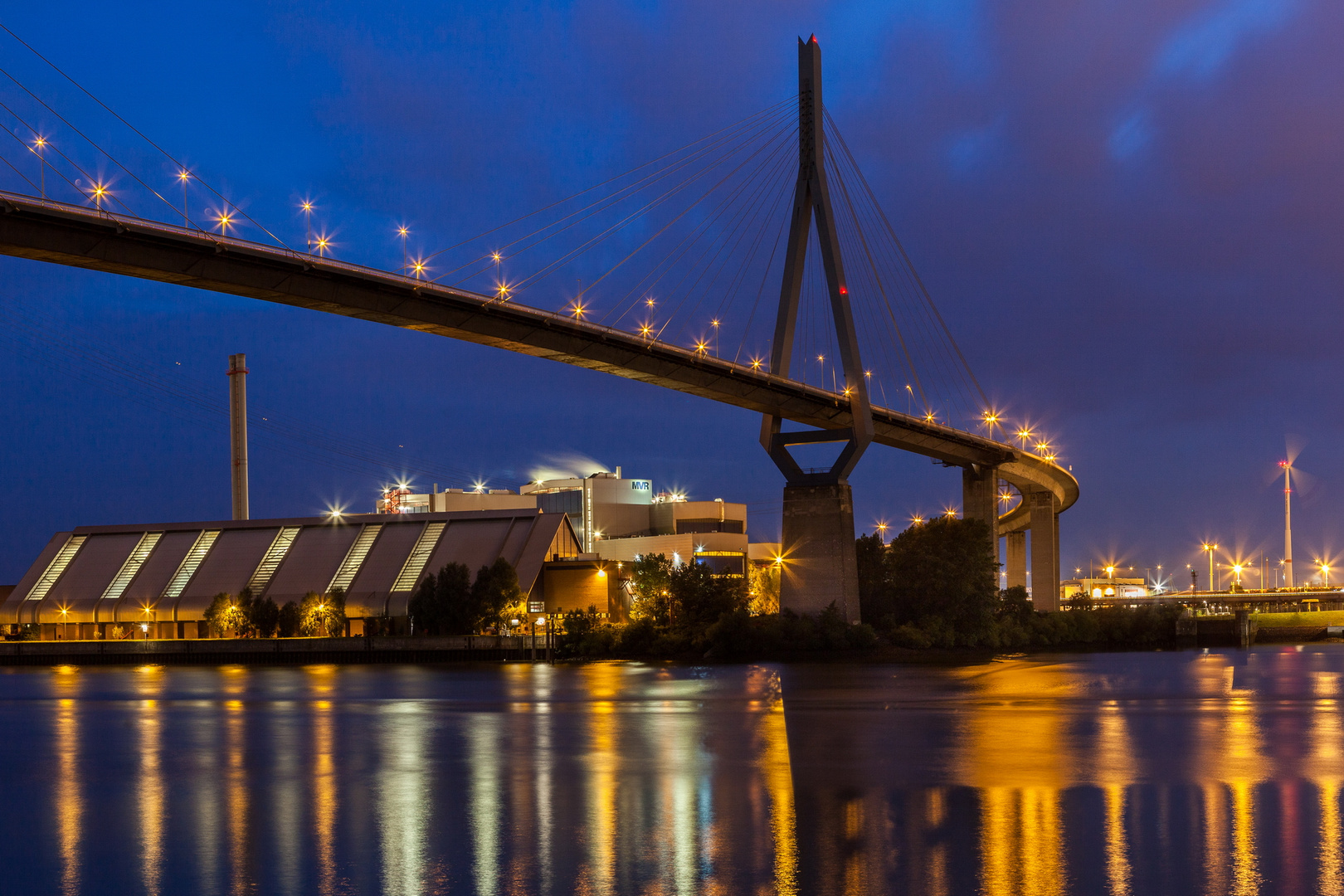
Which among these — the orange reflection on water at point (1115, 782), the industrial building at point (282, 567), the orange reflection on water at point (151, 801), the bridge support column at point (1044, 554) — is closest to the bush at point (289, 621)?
the industrial building at point (282, 567)

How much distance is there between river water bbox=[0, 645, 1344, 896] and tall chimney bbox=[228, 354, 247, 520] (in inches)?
3476

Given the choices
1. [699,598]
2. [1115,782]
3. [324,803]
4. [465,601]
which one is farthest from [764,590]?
[324,803]

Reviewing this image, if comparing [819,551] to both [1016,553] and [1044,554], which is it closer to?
[1044,554]

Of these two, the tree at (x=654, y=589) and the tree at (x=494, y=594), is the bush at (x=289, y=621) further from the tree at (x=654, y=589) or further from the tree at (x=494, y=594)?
the tree at (x=654, y=589)

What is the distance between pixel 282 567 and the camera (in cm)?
10306

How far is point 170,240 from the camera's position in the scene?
4172 cm

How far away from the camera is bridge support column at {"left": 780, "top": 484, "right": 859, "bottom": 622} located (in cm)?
6838

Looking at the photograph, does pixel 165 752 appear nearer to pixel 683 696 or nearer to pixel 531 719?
pixel 531 719

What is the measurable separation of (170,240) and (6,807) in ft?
77.7

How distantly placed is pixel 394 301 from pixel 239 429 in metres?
88.3

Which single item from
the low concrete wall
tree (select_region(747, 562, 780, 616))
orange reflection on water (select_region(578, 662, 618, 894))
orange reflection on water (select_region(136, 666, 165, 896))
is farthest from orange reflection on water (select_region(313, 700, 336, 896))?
tree (select_region(747, 562, 780, 616))

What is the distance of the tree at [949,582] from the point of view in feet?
259

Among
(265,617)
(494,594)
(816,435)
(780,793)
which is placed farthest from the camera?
(265,617)

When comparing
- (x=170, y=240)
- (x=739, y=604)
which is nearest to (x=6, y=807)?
(x=170, y=240)
